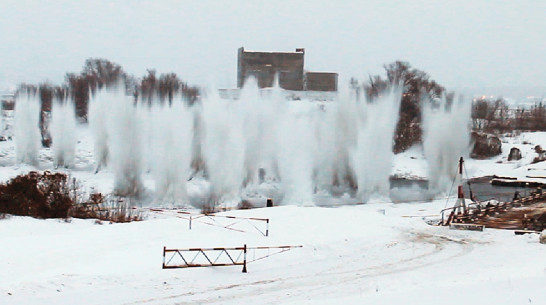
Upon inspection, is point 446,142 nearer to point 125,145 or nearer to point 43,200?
point 125,145

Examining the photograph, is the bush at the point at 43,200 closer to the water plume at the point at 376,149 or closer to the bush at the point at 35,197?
the bush at the point at 35,197

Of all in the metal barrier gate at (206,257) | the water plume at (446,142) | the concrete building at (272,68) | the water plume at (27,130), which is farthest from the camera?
the concrete building at (272,68)

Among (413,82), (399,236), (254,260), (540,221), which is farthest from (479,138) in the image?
(254,260)

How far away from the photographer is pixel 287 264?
1991cm

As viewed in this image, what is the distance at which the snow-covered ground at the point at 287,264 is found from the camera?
15.1m

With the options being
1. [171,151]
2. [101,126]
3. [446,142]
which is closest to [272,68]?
[101,126]

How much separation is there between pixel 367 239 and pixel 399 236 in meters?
1.79

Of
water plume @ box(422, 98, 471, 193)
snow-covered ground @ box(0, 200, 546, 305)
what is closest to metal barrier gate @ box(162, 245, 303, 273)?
snow-covered ground @ box(0, 200, 546, 305)

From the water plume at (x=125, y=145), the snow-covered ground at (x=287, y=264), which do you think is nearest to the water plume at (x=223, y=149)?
the water plume at (x=125, y=145)

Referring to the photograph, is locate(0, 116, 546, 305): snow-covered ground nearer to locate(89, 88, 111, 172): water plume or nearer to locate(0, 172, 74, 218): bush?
locate(0, 172, 74, 218): bush

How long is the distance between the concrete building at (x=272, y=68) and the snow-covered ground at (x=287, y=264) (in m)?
65.6

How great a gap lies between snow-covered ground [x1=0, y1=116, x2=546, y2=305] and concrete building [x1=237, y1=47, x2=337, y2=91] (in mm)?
65583

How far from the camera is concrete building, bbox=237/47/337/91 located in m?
93.1

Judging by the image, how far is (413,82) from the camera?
87.0m
